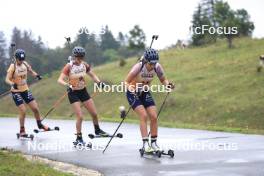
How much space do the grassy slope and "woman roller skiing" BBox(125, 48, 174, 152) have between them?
8.12 metres

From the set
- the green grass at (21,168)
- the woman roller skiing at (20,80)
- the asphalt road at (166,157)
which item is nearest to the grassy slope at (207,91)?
the asphalt road at (166,157)

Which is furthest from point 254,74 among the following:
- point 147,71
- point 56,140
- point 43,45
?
point 43,45

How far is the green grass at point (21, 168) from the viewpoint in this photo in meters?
9.62

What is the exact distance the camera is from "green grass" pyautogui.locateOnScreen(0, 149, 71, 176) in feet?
31.6

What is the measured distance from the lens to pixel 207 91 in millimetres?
36719

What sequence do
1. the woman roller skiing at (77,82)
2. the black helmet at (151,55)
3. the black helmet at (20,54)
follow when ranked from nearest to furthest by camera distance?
the black helmet at (151,55)
the woman roller skiing at (77,82)
the black helmet at (20,54)

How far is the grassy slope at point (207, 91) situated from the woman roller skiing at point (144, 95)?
812 cm

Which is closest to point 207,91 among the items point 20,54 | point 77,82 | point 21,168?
point 20,54

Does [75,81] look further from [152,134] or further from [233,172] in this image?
[233,172]

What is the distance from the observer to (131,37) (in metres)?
66.5

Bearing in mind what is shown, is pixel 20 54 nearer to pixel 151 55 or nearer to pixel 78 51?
pixel 78 51

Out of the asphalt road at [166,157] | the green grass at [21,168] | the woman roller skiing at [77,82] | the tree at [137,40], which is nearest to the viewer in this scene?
the green grass at [21,168]

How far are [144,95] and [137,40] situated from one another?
2137 inches

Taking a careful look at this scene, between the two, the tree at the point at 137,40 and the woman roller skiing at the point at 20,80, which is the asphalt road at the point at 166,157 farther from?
the tree at the point at 137,40
